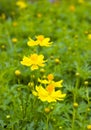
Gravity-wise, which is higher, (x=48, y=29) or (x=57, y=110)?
(x=48, y=29)

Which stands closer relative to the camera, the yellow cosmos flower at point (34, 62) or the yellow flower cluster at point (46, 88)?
the yellow flower cluster at point (46, 88)

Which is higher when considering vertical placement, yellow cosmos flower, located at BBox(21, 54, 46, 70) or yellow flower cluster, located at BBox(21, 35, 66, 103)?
yellow cosmos flower, located at BBox(21, 54, 46, 70)

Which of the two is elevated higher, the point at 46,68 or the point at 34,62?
the point at 46,68

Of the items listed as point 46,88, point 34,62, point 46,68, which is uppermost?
point 46,68

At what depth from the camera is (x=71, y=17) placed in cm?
480

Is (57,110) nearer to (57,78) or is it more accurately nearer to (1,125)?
(1,125)

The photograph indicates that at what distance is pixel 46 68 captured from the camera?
3260mm

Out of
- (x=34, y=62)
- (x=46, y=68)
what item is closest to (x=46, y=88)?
(x=34, y=62)

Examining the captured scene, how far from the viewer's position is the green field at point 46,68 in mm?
2510

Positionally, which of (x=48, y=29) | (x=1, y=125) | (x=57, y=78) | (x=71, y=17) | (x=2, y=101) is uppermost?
(x=71, y=17)

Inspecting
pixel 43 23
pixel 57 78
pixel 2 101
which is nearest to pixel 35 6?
pixel 43 23

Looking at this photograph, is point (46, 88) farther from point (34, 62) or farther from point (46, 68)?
point (46, 68)

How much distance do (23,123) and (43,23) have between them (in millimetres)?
2051

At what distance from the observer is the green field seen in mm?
2510
